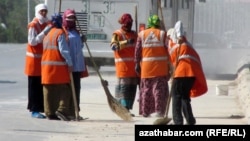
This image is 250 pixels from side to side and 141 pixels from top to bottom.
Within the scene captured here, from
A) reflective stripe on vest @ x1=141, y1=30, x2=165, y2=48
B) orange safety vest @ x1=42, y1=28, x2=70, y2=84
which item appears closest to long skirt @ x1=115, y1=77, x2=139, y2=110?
reflective stripe on vest @ x1=141, y1=30, x2=165, y2=48

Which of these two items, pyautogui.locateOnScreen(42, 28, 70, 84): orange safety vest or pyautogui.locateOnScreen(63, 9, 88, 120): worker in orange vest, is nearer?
pyautogui.locateOnScreen(42, 28, 70, 84): orange safety vest

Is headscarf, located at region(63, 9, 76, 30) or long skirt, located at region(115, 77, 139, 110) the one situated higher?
headscarf, located at region(63, 9, 76, 30)

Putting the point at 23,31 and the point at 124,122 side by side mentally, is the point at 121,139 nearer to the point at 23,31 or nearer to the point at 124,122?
the point at 124,122

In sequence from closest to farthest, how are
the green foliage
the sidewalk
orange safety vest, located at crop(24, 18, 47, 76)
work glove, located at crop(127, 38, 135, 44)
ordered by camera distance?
the sidewalk → orange safety vest, located at crop(24, 18, 47, 76) → work glove, located at crop(127, 38, 135, 44) → the green foliage

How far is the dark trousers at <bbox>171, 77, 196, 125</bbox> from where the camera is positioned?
1452 centimetres

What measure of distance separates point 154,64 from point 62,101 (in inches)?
68.3

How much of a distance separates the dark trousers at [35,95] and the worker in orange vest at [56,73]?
1.32 ft

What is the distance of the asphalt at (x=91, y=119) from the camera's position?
547 inches

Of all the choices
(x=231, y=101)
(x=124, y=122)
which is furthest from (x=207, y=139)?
(x=231, y=101)

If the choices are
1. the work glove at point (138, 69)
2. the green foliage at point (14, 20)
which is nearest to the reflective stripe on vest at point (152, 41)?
the work glove at point (138, 69)

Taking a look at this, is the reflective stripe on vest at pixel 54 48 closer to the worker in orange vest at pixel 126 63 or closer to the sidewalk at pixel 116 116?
the sidewalk at pixel 116 116

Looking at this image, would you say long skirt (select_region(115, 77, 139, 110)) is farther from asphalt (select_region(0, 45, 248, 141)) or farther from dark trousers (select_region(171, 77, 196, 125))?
dark trousers (select_region(171, 77, 196, 125))

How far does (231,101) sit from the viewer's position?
20.7 meters

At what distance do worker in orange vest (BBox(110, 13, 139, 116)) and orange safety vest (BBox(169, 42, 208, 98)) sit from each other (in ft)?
6.96
